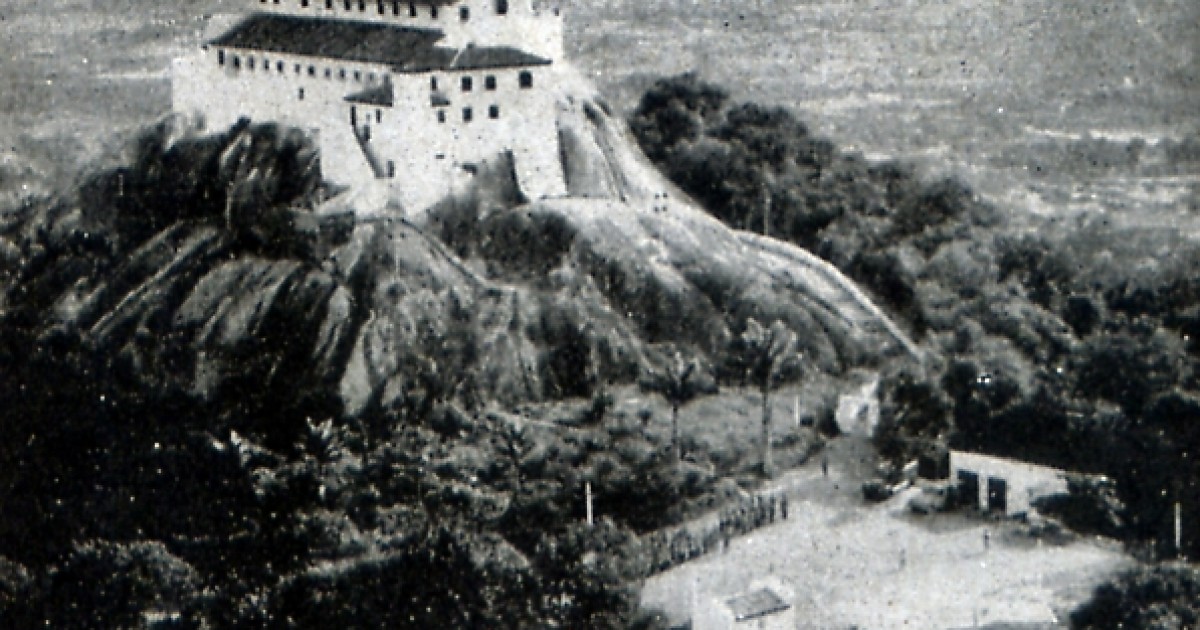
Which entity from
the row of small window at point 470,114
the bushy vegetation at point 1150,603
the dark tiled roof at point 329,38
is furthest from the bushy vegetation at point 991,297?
the dark tiled roof at point 329,38

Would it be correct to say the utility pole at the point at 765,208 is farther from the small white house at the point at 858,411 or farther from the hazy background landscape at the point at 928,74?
the small white house at the point at 858,411

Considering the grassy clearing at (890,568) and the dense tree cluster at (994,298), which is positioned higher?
the dense tree cluster at (994,298)

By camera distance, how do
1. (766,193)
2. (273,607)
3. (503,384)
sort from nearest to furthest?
(273,607) < (503,384) < (766,193)

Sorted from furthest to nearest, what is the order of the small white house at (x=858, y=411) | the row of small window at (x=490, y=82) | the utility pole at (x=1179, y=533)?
the row of small window at (x=490, y=82) → the small white house at (x=858, y=411) → the utility pole at (x=1179, y=533)

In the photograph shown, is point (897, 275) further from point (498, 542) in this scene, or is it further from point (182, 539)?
point (182, 539)

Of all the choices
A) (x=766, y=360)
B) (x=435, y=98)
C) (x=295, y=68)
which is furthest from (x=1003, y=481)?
(x=295, y=68)

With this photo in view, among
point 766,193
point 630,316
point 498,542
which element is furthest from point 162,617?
point 766,193

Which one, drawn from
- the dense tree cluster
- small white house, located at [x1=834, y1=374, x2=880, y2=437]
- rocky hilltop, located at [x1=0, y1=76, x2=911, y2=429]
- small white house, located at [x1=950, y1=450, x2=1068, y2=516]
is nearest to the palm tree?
rocky hilltop, located at [x1=0, y1=76, x2=911, y2=429]
